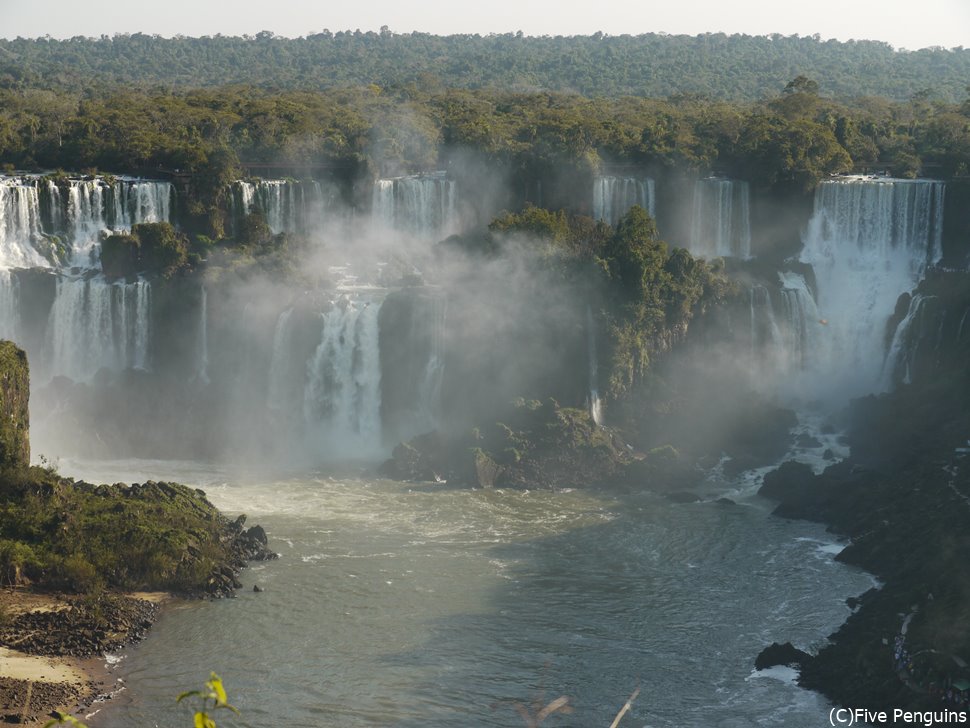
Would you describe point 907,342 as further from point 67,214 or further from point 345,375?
point 67,214

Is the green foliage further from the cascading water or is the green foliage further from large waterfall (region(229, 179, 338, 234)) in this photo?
the cascading water

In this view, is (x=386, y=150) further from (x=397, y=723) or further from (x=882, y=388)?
(x=397, y=723)

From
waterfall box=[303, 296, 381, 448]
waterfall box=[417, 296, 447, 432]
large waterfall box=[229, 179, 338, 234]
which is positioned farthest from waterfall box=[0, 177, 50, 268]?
waterfall box=[417, 296, 447, 432]

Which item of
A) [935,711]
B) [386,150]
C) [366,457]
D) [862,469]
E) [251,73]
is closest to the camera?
[935,711]

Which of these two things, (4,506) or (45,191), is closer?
(4,506)

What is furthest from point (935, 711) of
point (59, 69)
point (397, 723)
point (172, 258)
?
point (59, 69)

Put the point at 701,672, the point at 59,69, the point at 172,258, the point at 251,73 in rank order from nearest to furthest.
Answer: the point at 701,672, the point at 172,258, the point at 59,69, the point at 251,73

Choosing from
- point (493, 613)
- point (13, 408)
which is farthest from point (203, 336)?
point (493, 613)
